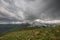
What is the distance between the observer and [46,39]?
48.6 meters

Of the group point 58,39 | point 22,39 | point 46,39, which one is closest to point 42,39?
point 46,39

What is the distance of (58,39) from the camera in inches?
1922

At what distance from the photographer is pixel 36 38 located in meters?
52.7

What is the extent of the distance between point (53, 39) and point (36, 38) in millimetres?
7945

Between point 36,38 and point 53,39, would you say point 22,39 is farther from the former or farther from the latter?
point 53,39

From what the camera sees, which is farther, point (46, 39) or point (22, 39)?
point (22, 39)

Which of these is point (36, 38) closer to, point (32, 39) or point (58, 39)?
point (32, 39)

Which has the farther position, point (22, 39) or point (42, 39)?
point (22, 39)

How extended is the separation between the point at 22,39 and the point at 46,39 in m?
12.2

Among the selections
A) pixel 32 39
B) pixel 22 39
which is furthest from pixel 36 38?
pixel 22 39

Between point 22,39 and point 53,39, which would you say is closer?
point 53,39

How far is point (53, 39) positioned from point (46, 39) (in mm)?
2849

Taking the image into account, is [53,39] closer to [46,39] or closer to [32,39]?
[46,39]

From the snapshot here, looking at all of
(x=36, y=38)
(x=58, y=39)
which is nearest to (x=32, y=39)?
(x=36, y=38)
